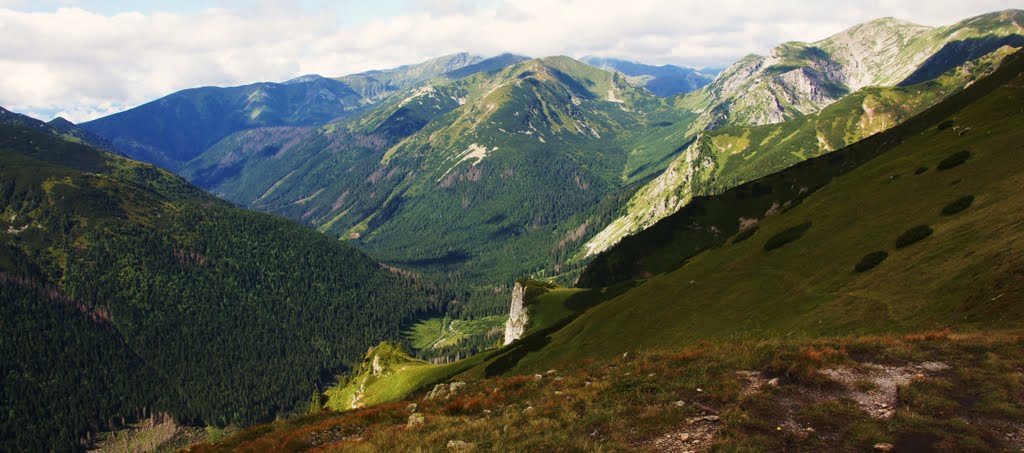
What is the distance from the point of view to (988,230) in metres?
37.5

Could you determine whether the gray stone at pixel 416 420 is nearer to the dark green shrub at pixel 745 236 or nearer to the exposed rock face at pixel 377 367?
the dark green shrub at pixel 745 236

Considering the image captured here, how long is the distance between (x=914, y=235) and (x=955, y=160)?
23145mm

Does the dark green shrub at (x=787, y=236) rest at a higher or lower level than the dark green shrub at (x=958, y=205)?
lower

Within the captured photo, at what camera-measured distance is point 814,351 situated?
25.9 metres

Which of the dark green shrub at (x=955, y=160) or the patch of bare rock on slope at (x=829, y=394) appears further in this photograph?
the dark green shrub at (x=955, y=160)

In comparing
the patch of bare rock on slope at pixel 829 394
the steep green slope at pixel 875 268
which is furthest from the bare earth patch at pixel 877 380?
the steep green slope at pixel 875 268

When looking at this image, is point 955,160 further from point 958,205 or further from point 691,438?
point 691,438

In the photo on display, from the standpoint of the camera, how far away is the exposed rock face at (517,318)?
5492 inches

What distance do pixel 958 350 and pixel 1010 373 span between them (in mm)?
3048

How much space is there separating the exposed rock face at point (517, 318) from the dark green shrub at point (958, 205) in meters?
100

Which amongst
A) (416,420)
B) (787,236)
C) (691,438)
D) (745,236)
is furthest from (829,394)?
(745,236)

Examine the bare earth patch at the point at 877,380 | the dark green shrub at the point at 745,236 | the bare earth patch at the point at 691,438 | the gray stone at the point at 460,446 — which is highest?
the dark green shrub at the point at 745,236

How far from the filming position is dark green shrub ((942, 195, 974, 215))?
44781mm

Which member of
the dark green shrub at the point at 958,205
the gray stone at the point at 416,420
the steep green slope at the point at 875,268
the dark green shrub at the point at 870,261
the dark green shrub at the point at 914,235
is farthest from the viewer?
the dark green shrub at the point at 958,205
